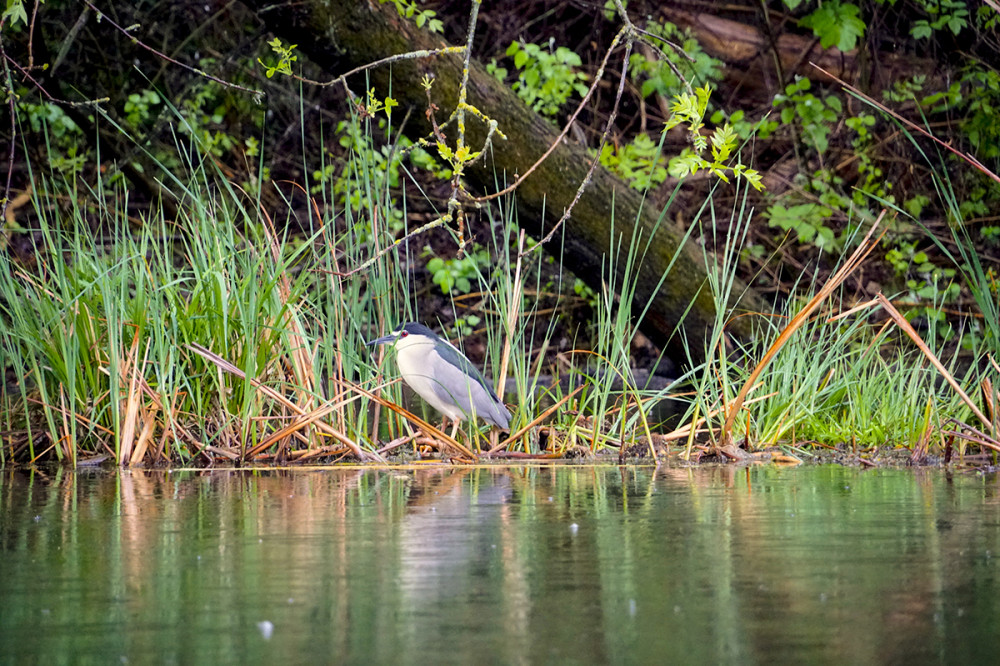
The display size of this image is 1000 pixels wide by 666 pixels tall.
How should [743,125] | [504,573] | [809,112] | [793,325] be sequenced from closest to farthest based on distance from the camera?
1. [504,573]
2. [793,325]
3. [743,125]
4. [809,112]

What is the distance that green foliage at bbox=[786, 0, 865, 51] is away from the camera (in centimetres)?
775

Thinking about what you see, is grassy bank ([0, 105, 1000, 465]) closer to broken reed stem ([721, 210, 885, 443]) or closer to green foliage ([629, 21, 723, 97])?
broken reed stem ([721, 210, 885, 443])

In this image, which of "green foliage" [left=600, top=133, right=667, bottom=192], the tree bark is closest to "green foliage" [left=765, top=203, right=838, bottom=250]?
"green foliage" [left=600, top=133, right=667, bottom=192]

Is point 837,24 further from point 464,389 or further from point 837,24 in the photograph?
point 464,389

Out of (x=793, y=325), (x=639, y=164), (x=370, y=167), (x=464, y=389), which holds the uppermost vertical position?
(x=639, y=164)

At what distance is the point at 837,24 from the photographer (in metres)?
7.76

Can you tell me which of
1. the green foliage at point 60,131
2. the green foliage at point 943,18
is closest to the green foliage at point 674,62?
the green foliage at point 943,18

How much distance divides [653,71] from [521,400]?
519 centimetres

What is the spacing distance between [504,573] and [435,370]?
8.29 feet

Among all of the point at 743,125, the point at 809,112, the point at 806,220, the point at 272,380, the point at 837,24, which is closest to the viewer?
the point at 272,380

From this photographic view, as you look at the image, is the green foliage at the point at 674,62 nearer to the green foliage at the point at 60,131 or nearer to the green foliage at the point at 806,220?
the green foliage at the point at 806,220

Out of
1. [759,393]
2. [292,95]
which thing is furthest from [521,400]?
[292,95]

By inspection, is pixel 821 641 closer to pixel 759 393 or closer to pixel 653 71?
pixel 759 393

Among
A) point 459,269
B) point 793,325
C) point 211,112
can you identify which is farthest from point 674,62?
point 793,325
